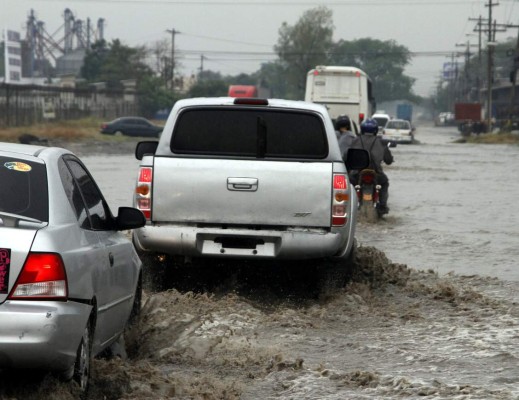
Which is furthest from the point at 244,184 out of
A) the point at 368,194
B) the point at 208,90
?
the point at 208,90

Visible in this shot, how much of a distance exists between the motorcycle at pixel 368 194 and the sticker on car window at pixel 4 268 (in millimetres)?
13890

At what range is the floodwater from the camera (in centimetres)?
723

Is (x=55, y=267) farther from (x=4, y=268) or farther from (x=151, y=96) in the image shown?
(x=151, y=96)

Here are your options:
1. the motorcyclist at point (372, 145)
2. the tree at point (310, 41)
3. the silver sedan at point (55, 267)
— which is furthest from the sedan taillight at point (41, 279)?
the tree at point (310, 41)

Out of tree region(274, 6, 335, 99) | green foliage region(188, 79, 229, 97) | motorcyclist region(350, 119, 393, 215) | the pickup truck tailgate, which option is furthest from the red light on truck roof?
tree region(274, 6, 335, 99)

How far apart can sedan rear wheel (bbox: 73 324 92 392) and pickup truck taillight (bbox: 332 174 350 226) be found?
14.7 ft

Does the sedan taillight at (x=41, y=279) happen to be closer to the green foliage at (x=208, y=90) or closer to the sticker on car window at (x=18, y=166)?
the sticker on car window at (x=18, y=166)

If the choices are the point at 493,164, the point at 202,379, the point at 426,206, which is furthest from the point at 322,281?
the point at 493,164

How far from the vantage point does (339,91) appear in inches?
1932

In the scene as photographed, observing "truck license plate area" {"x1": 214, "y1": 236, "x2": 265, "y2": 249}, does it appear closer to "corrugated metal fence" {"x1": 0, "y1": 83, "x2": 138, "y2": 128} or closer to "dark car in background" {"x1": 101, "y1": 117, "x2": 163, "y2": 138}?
"corrugated metal fence" {"x1": 0, "y1": 83, "x2": 138, "y2": 128}

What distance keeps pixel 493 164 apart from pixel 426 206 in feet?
73.5

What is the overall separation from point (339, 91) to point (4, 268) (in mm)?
43912

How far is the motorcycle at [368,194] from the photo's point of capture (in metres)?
19.4

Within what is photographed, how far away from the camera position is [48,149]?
6.85 metres
